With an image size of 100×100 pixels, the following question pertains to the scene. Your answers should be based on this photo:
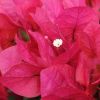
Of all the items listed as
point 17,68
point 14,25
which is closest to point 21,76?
point 17,68

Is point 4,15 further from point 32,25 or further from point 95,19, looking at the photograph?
point 95,19

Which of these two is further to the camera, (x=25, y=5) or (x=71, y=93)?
(x=25, y=5)

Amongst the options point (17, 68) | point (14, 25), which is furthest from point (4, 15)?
point (17, 68)

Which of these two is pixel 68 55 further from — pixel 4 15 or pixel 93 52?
pixel 4 15

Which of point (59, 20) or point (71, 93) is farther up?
point (59, 20)

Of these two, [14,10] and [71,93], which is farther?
[14,10]

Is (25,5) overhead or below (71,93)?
overhead
